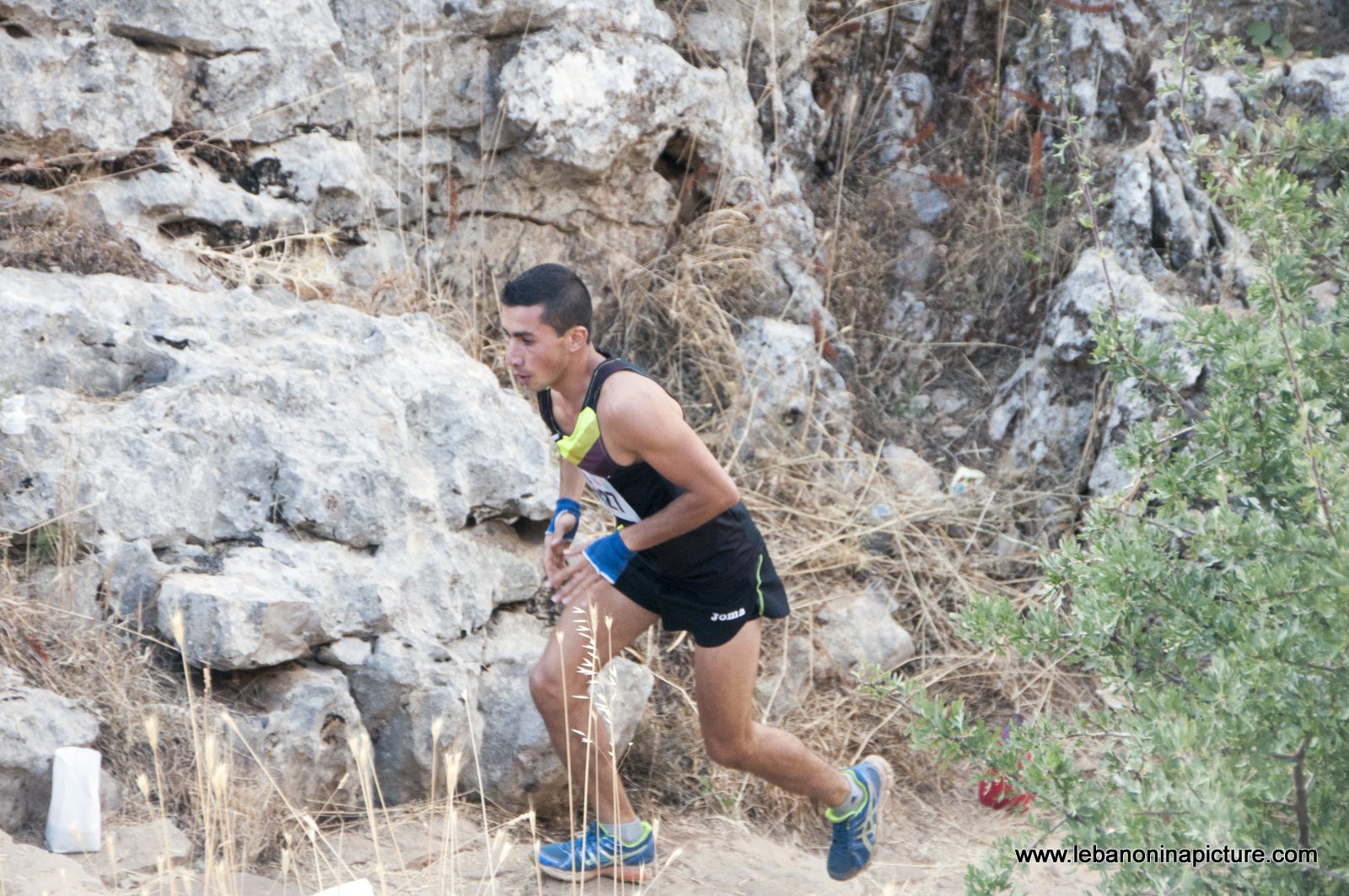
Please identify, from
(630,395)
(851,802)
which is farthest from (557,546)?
(851,802)

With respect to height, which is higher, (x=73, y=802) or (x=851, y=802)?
(x=73, y=802)

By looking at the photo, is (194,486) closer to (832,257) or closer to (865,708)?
(865,708)

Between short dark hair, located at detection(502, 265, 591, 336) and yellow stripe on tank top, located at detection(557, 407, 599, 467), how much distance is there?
25 cm

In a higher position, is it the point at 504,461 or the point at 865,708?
the point at 504,461

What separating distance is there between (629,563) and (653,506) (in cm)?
21

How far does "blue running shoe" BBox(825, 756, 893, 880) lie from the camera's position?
3.78 metres

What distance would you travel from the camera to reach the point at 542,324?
3.34 m

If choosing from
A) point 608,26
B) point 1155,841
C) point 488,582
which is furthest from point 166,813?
point 608,26

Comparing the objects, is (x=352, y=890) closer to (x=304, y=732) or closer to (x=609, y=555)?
(x=304, y=732)

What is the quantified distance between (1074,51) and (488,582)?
15.4 ft

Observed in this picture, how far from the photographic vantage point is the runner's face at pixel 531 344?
3.34m

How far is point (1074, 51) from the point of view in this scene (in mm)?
6805

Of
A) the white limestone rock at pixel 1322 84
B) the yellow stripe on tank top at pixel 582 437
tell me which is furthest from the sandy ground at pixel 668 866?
the white limestone rock at pixel 1322 84

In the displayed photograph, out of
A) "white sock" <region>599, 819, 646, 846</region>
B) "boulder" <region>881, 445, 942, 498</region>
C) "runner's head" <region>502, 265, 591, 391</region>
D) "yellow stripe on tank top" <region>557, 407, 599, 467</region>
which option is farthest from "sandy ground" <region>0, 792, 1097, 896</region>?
"boulder" <region>881, 445, 942, 498</region>
